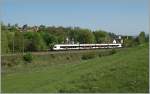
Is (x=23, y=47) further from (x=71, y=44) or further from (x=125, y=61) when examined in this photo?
(x=125, y=61)

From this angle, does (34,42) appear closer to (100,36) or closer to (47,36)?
(47,36)

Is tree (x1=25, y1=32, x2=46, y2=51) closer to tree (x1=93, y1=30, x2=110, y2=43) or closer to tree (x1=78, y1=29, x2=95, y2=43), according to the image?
tree (x1=78, y1=29, x2=95, y2=43)

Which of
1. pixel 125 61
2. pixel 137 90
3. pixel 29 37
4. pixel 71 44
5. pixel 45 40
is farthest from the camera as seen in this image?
pixel 71 44

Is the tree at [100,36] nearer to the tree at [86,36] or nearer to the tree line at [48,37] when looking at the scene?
the tree line at [48,37]

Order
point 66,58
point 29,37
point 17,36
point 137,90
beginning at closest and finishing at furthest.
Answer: point 137,90 < point 17,36 < point 66,58 < point 29,37

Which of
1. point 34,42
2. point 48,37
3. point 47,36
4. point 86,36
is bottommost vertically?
point 34,42

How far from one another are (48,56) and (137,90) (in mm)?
44379

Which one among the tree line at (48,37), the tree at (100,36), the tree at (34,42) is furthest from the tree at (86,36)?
the tree at (34,42)

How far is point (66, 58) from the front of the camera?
5266 cm

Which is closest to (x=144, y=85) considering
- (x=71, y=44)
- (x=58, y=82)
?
(x=58, y=82)

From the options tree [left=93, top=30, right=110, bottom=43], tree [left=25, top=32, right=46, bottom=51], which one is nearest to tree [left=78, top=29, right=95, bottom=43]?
tree [left=93, top=30, right=110, bottom=43]

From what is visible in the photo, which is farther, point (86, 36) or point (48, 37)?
point (86, 36)

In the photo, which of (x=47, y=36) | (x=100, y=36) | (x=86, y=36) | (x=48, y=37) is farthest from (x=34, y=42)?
(x=100, y=36)

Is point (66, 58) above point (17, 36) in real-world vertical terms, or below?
below
